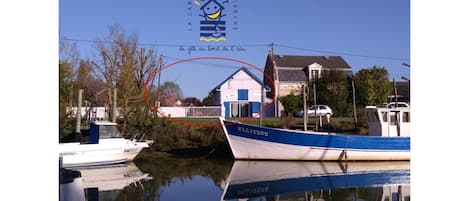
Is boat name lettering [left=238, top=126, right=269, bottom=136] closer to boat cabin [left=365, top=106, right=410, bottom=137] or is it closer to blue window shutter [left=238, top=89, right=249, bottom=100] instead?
boat cabin [left=365, top=106, right=410, bottom=137]

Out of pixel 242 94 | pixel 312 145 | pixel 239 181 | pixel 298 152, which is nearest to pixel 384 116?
pixel 312 145

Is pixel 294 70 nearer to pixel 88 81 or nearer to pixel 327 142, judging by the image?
pixel 88 81

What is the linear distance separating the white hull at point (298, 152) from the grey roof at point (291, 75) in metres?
11.7

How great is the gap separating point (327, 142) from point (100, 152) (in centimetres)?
600

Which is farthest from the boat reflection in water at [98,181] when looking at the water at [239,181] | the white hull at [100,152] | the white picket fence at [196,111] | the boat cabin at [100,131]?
the white picket fence at [196,111]

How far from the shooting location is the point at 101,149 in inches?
461

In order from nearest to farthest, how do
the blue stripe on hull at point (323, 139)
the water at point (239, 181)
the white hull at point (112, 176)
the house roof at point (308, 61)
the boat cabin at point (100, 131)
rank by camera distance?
1. the water at point (239, 181)
2. the white hull at point (112, 176)
3. the boat cabin at point (100, 131)
4. the blue stripe on hull at point (323, 139)
5. the house roof at point (308, 61)

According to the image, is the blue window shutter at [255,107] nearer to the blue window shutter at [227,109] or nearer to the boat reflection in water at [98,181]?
the blue window shutter at [227,109]

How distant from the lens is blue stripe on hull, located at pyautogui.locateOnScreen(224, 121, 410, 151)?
12609 mm

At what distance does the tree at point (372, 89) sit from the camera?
71.4 ft

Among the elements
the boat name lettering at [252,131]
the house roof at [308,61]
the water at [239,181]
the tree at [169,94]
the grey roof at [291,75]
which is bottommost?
the water at [239,181]

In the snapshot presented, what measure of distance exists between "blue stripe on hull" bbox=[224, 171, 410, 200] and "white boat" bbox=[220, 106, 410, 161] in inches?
79.3

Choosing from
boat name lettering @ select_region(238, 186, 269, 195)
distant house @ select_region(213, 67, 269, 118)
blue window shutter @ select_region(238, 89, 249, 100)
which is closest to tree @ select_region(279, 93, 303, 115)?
distant house @ select_region(213, 67, 269, 118)
